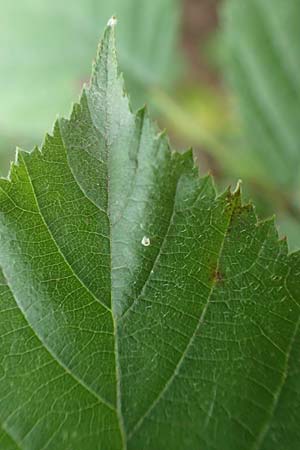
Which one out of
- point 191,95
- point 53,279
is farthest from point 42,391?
point 191,95

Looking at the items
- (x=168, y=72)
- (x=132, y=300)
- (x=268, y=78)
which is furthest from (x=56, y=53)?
(x=132, y=300)

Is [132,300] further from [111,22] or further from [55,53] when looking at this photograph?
[55,53]

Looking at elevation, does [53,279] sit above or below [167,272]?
below

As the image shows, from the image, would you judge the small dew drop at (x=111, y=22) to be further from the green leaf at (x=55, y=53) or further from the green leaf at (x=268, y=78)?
the green leaf at (x=55, y=53)

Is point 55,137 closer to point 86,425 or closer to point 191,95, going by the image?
point 86,425

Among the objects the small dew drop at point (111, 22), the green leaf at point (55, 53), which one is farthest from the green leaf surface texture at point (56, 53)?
the small dew drop at point (111, 22)

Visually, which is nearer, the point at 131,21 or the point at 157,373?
the point at 157,373

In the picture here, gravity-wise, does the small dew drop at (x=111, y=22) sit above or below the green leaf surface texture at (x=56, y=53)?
below
